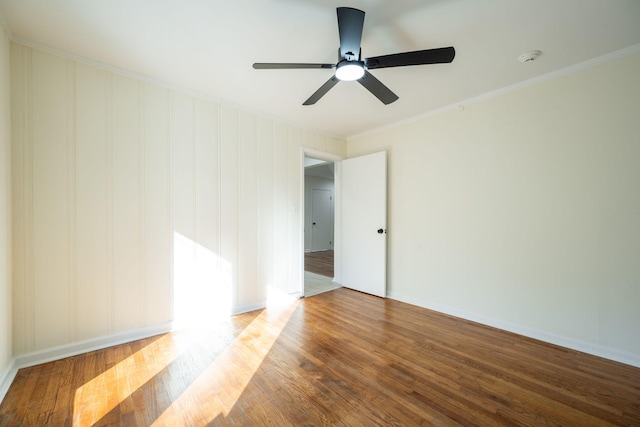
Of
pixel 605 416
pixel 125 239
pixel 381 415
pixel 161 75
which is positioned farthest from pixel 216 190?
pixel 605 416

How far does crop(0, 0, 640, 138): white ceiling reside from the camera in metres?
1.67

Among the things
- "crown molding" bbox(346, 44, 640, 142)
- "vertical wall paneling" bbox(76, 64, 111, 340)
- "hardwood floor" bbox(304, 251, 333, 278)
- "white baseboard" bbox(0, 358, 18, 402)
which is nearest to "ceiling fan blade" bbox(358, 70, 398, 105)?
"crown molding" bbox(346, 44, 640, 142)

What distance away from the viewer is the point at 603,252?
7.22 ft

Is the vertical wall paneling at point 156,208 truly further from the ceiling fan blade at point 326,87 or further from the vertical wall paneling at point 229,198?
the ceiling fan blade at point 326,87

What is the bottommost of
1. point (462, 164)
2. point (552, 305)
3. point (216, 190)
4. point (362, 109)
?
point (552, 305)

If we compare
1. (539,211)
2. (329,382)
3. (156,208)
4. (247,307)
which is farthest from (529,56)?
(247,307)

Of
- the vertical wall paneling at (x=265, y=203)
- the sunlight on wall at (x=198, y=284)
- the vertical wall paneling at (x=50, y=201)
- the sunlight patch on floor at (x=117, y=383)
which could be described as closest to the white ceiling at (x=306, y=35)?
the vertical wall paneling at (x=50, y=201)

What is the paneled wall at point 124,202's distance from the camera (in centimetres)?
203

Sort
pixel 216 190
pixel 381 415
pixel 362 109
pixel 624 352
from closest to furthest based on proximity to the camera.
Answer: pixel 381 415, pixel 624 352, pixel 216 190, pixel 362 109

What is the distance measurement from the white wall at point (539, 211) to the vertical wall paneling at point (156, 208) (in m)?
2.89

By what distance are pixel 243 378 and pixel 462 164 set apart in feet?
9.99

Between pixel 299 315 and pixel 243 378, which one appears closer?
pixel 243 378

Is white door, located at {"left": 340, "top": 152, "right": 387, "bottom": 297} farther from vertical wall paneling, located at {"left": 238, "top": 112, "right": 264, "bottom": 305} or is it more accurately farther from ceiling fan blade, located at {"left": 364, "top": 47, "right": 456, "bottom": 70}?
ceiling fan blade, located at {"left": 364, "top": 47, "right": 456, "bottom": 70}

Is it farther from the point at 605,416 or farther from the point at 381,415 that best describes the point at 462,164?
the point at 381,415
